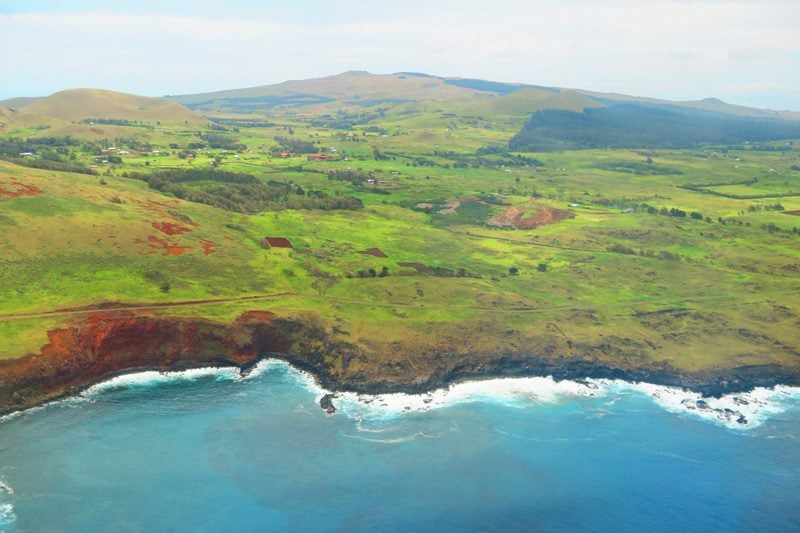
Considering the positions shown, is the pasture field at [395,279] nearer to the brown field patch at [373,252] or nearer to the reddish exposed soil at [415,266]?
the reddish exposed soil at [415,266]

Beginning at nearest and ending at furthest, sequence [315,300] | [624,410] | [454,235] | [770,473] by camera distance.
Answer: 1. [770,473]
2. [624,410]
3. [315,300]
4. [454,235]

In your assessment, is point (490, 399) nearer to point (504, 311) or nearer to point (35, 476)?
point (504, 311)

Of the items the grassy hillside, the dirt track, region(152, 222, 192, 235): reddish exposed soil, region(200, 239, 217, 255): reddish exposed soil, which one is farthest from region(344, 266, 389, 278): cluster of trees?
region(152, 222, 192, 235): reddish exposed soil

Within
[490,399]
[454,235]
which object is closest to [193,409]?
[490,399]

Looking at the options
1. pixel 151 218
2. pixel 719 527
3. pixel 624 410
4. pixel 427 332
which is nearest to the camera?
pixel 719 527

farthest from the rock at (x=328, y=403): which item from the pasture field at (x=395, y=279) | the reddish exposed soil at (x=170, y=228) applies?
the reddish exposed soil at (x=170, y=228)
